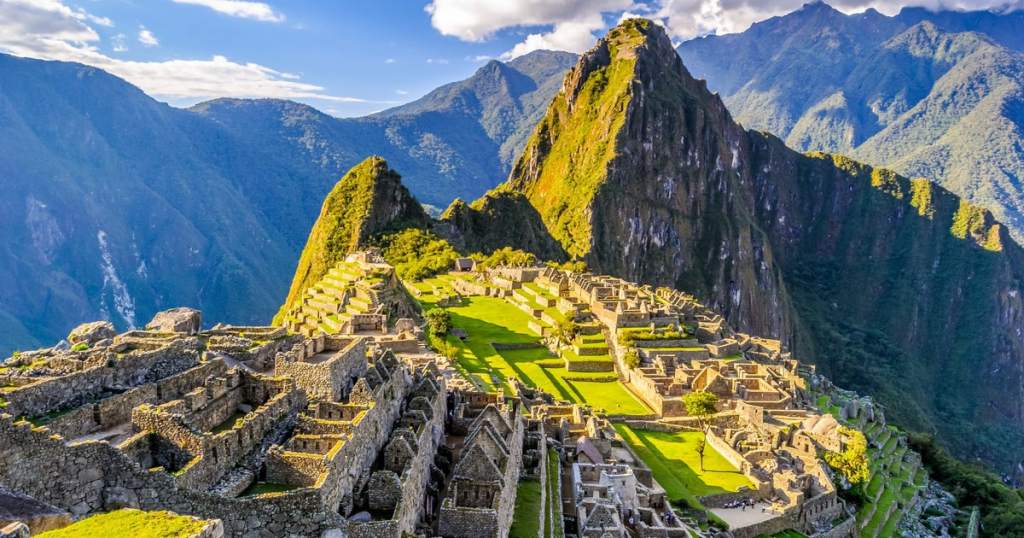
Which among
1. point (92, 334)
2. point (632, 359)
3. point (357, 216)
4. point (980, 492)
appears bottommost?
point (980, 492)

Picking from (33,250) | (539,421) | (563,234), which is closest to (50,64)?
(33,250)

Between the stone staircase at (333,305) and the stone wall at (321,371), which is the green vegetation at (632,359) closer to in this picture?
the stone staircase at (333,305)

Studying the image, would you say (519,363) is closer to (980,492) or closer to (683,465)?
(683,465)

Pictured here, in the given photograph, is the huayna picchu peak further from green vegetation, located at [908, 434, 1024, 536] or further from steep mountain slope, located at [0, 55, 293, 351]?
steep mountain slope, located at [0, 55, 293, 351]

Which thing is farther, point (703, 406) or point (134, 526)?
point (703, 406)

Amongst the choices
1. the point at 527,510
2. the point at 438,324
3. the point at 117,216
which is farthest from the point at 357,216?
the point at 527,510

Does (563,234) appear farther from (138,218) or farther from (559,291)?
(559,291)
